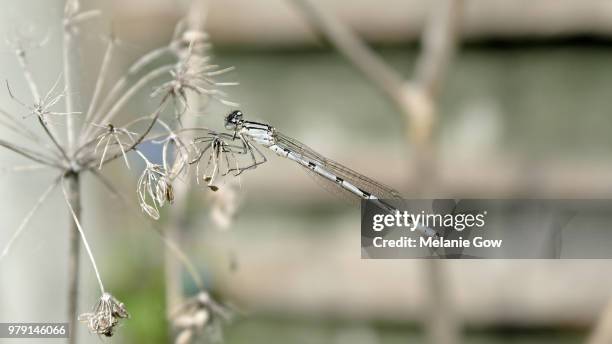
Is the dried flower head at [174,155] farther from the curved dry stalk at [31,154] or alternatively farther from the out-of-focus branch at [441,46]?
the out-of-focus branch at [441,46]

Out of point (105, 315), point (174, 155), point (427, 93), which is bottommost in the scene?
point (105, 315)

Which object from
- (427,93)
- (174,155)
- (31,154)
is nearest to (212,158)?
(174,155)

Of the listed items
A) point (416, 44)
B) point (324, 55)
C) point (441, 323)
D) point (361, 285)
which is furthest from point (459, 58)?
point (441, 323)

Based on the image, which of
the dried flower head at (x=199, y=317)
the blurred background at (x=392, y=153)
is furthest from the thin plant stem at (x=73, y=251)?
the blurred background at (x=392, y=153)

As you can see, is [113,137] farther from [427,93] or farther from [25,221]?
[427,93]

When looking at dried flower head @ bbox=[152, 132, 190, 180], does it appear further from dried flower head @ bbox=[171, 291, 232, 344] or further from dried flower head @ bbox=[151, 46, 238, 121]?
dried flower head @ bbox=[171, 291, 232, 344]

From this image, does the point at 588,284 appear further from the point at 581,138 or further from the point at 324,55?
the point at 324,55

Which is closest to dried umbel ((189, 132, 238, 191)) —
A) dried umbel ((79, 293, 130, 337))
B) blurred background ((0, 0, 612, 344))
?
dried umbel ((79, 293, 130, 337))
